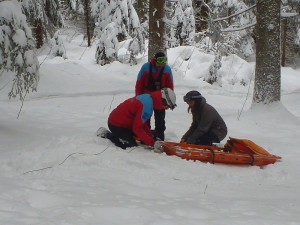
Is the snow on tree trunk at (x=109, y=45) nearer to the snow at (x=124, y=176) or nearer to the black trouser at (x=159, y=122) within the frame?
the snow at (x=124, y=176)

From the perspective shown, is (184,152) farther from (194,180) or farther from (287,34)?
(287,34)

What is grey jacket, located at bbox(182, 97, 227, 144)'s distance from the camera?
5707 millimetres

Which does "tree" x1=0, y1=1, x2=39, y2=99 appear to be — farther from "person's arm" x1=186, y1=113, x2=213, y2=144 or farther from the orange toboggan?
"person's arm" x1=186, y1=113, x2=213, y2=144

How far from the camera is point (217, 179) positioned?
4578 mm

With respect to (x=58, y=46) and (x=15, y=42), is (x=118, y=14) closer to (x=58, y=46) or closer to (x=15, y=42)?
(x=58, y=46)

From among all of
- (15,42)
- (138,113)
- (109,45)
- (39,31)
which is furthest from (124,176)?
(39,31)

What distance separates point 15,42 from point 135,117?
211cm

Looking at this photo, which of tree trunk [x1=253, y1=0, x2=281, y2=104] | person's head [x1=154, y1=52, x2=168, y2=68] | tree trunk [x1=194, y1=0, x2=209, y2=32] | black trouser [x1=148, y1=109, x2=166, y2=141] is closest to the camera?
black trouser [x1=148, y1=109, x2=166, y2=141]

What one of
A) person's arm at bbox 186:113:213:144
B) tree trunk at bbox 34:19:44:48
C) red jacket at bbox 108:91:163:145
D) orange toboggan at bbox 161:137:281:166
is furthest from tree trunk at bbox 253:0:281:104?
tree trunk at bbox 34:19:44:48

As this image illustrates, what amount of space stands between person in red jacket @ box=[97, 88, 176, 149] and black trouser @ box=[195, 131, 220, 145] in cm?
85

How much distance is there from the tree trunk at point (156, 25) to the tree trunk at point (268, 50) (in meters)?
3.18

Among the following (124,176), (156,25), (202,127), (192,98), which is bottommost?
(124,176)

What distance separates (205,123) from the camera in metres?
5.70

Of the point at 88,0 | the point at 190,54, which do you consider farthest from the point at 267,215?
the point at 88,0
